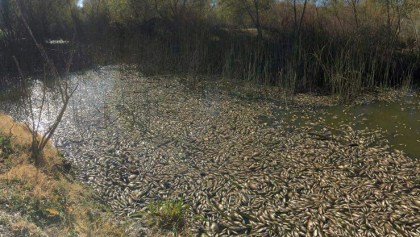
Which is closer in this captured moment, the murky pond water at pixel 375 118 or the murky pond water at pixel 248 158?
the murky pond water at pixel 248 158

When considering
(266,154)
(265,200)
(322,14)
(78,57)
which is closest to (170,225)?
(265,200)

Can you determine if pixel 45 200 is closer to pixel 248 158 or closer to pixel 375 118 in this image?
pixel 248 158

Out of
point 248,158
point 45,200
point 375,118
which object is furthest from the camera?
point 375,118

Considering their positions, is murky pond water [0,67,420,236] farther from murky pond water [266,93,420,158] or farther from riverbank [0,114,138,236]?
riverbank [0,114,138,236]

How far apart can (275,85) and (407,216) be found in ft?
25.2

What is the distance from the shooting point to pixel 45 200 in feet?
13.9

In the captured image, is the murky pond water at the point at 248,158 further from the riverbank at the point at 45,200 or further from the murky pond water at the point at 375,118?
the riverbank at the point at 45,200

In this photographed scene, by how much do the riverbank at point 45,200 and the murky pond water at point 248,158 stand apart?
1.07ft

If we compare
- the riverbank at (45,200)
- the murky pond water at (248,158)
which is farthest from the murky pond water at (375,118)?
the riverbank at (45,200)

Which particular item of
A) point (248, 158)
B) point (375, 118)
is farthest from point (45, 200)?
point (375, 118)

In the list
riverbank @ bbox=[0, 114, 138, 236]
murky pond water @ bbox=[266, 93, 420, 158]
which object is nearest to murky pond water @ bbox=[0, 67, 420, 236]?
murky pond water @ bbox=[266, 93, 420, 158]

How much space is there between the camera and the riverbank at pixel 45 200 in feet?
11.9

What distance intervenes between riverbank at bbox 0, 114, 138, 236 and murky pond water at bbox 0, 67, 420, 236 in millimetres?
326

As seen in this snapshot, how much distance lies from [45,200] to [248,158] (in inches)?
131
